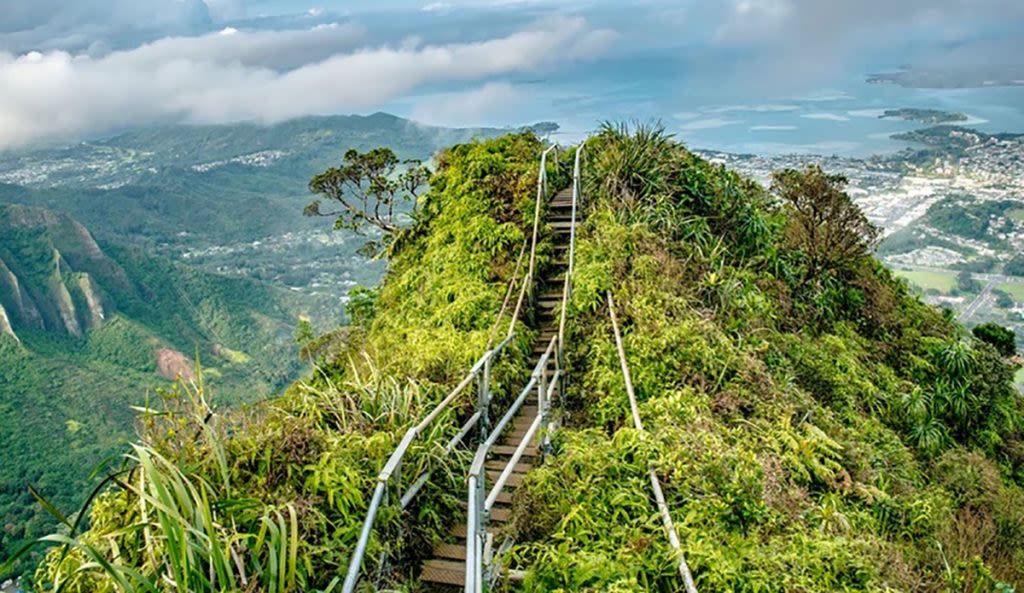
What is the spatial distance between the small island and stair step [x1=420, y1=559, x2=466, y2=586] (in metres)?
106

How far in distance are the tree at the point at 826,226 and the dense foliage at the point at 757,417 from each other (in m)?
0.07

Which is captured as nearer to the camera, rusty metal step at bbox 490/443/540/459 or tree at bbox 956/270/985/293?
rusty metal step at bbox 490/443/540/459

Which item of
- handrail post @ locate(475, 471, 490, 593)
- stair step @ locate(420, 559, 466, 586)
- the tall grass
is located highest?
the tall grass

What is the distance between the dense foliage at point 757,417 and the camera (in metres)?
4.39

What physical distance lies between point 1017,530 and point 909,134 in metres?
92.2

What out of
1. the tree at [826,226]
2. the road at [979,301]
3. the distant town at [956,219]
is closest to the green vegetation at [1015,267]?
the distant town at [956,219]

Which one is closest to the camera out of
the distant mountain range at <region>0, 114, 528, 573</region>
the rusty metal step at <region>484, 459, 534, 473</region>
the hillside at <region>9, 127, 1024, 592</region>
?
the hillside at <region>9, 127, 1024, 592</region>

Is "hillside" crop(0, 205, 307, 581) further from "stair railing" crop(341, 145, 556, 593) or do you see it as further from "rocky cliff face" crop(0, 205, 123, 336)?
"stair railing" crop(341, 145, 556, 593)

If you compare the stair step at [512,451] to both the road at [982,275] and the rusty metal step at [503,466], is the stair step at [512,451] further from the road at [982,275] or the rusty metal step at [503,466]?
the road at [982,275]

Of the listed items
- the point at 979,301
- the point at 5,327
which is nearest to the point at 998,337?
the point at 979,301

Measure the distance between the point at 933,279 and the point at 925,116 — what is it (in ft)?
206

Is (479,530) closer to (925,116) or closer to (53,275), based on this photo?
(53,275)

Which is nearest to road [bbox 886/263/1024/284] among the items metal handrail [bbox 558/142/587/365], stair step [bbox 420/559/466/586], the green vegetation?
the green vegetation

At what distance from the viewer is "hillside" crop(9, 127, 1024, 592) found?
395cm
